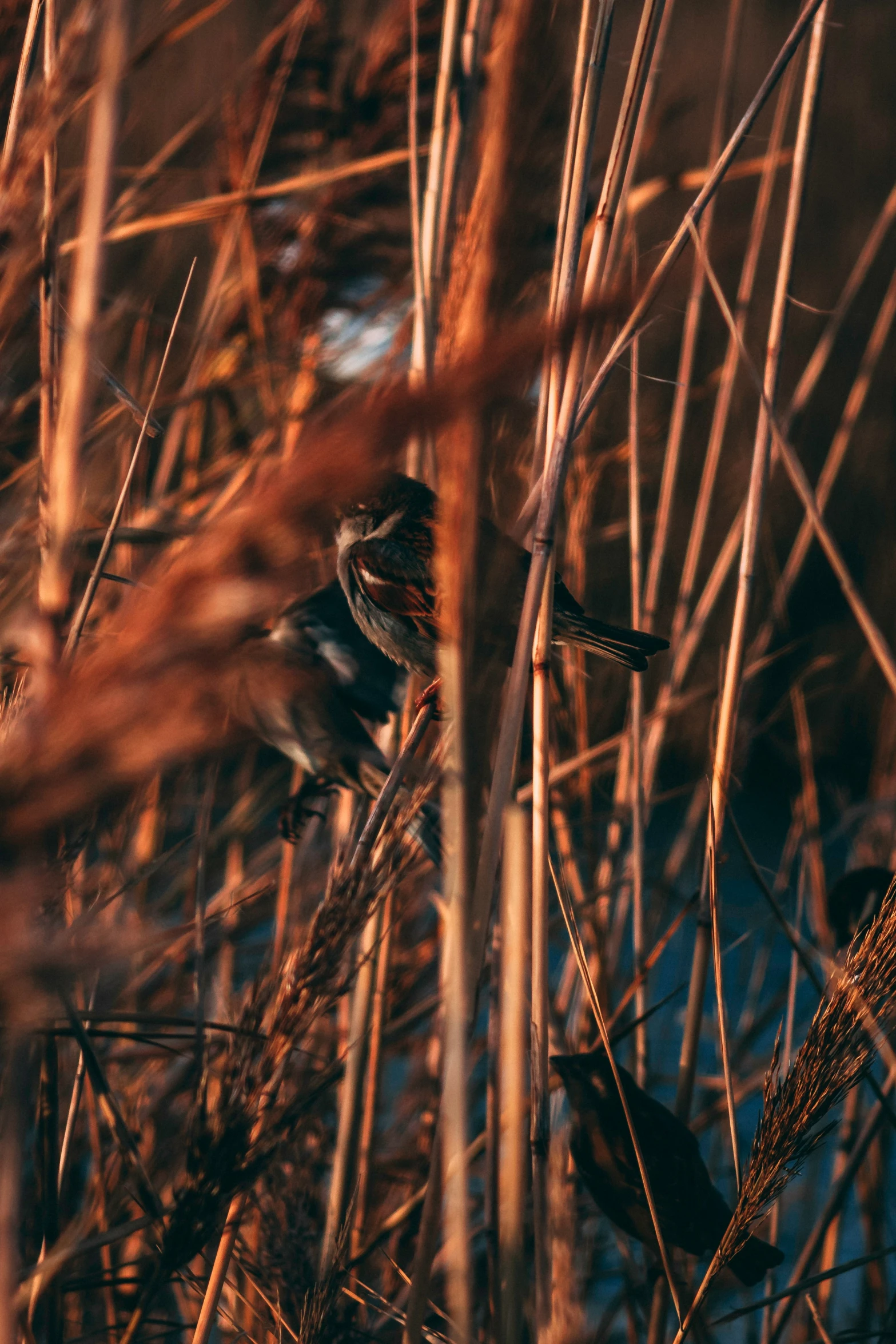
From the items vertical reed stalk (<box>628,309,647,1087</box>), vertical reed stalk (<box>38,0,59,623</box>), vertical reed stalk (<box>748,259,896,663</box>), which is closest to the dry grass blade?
vertical reed stalk (<box>628,309,647,1087</box>)

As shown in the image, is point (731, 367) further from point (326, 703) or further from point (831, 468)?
point (326, 703)

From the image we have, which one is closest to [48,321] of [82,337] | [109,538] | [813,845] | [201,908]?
[109,538]

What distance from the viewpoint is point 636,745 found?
1333mm

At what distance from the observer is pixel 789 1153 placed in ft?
2.70

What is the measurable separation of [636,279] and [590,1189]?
105cm

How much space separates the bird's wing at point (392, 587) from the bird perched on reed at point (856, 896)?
687 millimetres

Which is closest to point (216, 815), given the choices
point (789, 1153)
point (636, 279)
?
point (789, 1153)

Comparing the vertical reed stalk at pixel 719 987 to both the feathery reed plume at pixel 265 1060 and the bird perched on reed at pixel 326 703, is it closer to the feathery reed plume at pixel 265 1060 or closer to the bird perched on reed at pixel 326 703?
the bird perched on reed at pixel 326 703

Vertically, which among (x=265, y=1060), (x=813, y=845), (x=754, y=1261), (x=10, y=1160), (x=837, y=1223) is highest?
(x=10, y=1160)

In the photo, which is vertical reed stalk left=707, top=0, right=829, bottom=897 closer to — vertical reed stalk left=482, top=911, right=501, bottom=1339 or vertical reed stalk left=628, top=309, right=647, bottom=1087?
vertical reed stalk left=628, top=309, right=647, bottom=1087

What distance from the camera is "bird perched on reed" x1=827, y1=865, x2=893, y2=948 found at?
127cm

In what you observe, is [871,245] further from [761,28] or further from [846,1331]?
[761,28]

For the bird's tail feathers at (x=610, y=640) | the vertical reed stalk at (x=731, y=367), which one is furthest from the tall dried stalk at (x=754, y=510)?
the vertical reed stalk at (x=731, y=367)

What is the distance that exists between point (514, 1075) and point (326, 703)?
805 millimetres
